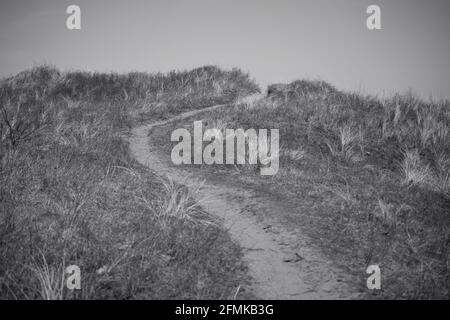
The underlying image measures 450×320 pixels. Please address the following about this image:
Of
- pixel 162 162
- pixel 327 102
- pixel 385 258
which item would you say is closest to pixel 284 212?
pixel 385 258

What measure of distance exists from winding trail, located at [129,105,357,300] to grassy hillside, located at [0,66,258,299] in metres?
0.27

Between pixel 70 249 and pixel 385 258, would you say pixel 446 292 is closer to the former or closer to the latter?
pixel 385 258

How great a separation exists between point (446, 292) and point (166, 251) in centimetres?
314

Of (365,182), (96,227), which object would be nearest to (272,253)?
(96,227)

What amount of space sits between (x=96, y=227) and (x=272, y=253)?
2.30 m

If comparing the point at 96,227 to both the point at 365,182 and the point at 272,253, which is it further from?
the point at 365,182

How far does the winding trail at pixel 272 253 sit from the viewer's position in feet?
11.2

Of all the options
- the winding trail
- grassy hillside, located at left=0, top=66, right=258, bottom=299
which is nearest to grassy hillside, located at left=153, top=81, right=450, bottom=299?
the winding trail

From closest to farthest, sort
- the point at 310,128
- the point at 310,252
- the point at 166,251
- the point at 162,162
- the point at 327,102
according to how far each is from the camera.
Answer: the point at 166,251, the point at 310,252, the point at 162,162, the point at 310,128, the point at 327,102

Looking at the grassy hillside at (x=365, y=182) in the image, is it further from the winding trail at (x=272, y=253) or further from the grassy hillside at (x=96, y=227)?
the grassy hillside at (x=96, y=227)

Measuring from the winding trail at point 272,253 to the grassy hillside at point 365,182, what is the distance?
0.26 metres

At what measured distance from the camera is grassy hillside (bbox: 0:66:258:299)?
320 cm

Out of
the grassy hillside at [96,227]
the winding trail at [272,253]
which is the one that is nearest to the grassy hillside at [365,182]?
the winding trail at [272,253]

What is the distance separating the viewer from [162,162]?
7500 millimetres
